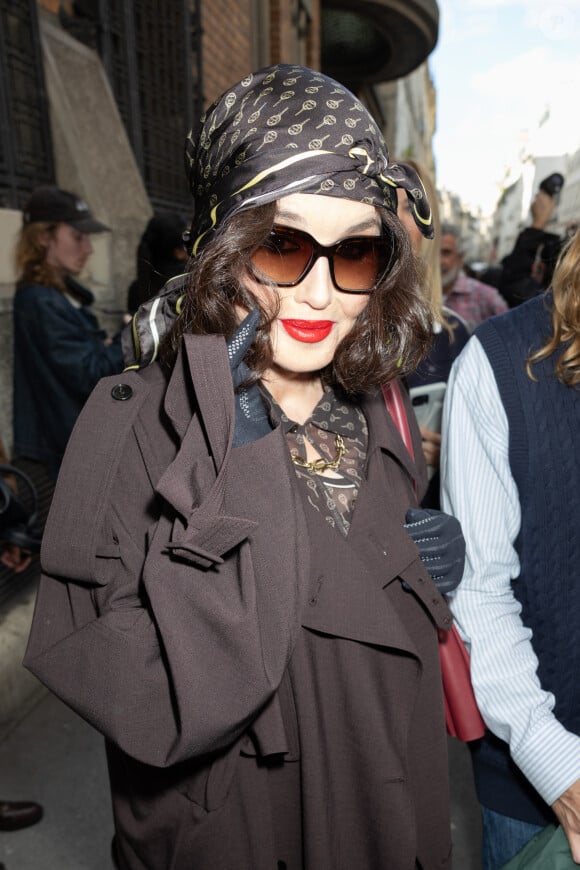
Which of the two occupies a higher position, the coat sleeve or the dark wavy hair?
the dark wavy hair

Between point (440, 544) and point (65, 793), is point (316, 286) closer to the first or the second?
point (440, 544)

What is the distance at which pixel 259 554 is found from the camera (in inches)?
37.6

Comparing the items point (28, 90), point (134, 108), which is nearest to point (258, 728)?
point (28, 90)

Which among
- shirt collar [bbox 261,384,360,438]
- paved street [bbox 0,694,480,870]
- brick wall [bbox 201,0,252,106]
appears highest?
brick wall [bbox 201,0,252,106]

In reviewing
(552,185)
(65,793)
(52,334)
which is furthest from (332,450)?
(552,185)

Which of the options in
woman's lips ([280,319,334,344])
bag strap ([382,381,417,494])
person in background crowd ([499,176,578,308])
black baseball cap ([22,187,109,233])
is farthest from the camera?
person in background crowd ([499,176,578,308])

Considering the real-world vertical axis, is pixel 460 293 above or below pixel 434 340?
below

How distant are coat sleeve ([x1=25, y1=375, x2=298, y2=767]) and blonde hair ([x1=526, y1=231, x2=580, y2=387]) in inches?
27.7

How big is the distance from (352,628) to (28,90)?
5.02 m

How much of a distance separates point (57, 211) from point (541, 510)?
Answer: 3291 mm

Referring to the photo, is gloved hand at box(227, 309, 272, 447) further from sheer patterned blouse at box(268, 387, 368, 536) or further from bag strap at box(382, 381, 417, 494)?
bag strap at box(382, 381, 417, 494)

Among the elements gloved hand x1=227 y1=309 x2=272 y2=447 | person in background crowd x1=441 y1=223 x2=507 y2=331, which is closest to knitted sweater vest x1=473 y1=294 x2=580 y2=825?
gloved hand x1=227 y1=309 x2=272 y2=447

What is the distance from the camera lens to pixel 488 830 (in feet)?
4.97

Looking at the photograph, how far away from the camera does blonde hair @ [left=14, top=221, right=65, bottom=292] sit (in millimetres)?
3539
